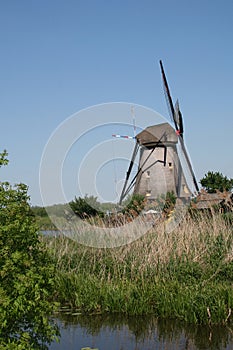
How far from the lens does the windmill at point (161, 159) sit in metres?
27.5

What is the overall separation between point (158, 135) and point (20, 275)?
80.5 feet

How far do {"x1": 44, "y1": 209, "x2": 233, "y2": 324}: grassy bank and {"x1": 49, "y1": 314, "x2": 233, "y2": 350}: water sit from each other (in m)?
0.25

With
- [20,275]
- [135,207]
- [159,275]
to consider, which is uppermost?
[135,207]

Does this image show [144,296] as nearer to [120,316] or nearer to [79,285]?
[120,316]

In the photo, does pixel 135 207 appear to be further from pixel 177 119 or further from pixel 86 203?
pixel 177 119

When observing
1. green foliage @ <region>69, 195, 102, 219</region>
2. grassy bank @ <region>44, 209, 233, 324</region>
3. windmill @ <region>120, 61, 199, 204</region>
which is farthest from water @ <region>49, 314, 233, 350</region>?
windmill @ <region>120, 61, 199, 204</region>

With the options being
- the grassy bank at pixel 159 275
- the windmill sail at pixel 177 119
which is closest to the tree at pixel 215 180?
the windmill sail at pixel 177 119

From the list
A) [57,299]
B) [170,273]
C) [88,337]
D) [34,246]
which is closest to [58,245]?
[57,299]

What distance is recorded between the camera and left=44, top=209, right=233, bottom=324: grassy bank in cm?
Result: 677

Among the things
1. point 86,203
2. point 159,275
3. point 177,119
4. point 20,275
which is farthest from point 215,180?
point 20,275

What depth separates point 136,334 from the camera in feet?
20.5

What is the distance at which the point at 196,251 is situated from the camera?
8578 millimetres

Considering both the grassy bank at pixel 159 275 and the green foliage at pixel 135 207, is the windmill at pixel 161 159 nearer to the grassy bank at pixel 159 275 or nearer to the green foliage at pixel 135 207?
the green foliage at pixel 135 207

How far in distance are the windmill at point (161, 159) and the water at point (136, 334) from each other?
20.4 metres
